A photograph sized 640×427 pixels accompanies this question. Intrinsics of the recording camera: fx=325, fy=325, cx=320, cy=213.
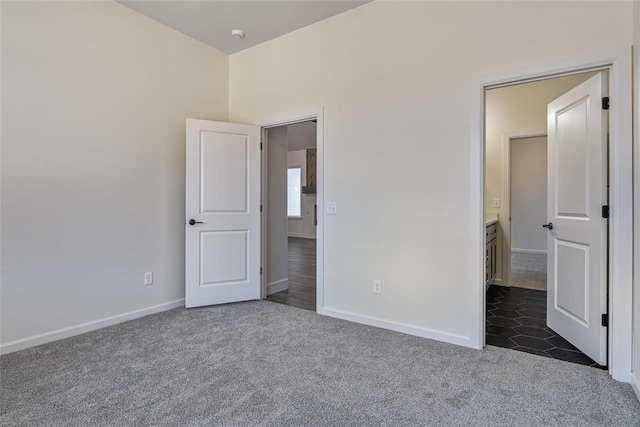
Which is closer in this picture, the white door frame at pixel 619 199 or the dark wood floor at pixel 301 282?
the white door frame at pixel 619 199

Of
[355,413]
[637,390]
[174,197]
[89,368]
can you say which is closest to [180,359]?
[89,368]

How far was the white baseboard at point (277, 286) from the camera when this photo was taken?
Answer: 4137 mm

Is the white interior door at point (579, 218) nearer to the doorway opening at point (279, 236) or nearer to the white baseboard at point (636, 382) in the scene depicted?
the white baseboard at point (636, 382)

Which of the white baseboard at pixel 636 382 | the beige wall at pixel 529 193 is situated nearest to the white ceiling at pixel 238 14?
the white baseboard at pixel 636 382

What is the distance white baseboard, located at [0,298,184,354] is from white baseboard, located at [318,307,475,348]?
5.49 ft

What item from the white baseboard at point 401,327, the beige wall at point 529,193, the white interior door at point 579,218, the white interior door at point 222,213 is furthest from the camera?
the beige wall at point 529,193

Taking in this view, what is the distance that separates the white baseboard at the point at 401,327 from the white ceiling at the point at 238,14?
9.56 feet

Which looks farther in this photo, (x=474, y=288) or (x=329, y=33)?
A: (x=329, y=33)

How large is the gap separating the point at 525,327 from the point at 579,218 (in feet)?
3.67

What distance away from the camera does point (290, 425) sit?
1599 millimetres

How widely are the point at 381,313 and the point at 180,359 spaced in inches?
66.3

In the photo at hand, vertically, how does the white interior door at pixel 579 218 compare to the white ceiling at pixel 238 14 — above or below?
below

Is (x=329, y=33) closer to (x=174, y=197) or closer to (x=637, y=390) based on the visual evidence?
(x=174, y=197)

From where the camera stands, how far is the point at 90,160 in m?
2.86
